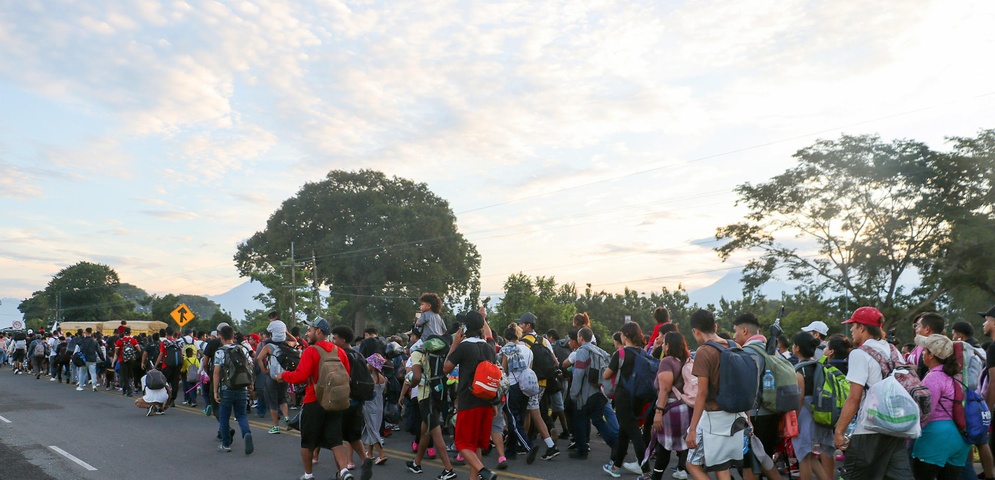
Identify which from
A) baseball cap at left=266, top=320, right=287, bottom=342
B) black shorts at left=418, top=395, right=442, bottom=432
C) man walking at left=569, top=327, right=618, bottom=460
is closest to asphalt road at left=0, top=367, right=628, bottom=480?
man walking at left=569, top=327, right=618, bottom=460

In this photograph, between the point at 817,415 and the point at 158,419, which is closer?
the point at 817,415

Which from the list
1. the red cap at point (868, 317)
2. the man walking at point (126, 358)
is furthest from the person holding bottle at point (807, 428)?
the man walking at point (126, 358)

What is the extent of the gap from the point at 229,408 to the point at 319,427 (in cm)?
320

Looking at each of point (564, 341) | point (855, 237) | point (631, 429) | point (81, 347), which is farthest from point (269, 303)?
point (631, 429)

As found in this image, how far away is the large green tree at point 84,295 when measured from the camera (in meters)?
101

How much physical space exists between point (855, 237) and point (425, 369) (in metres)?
29.7

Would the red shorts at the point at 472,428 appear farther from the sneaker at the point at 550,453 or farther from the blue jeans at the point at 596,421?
the sneaker at the point at 550,453

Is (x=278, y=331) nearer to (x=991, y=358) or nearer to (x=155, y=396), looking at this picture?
(x=155, y=396)

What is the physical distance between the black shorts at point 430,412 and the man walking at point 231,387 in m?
3.02

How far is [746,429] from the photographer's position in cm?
592

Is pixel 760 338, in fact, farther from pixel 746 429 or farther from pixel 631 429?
pixel 631 429

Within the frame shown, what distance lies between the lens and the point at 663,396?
287 inches

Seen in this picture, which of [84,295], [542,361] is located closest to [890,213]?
[542,361]

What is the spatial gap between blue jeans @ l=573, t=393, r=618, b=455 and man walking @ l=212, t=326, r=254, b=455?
15.2ft
